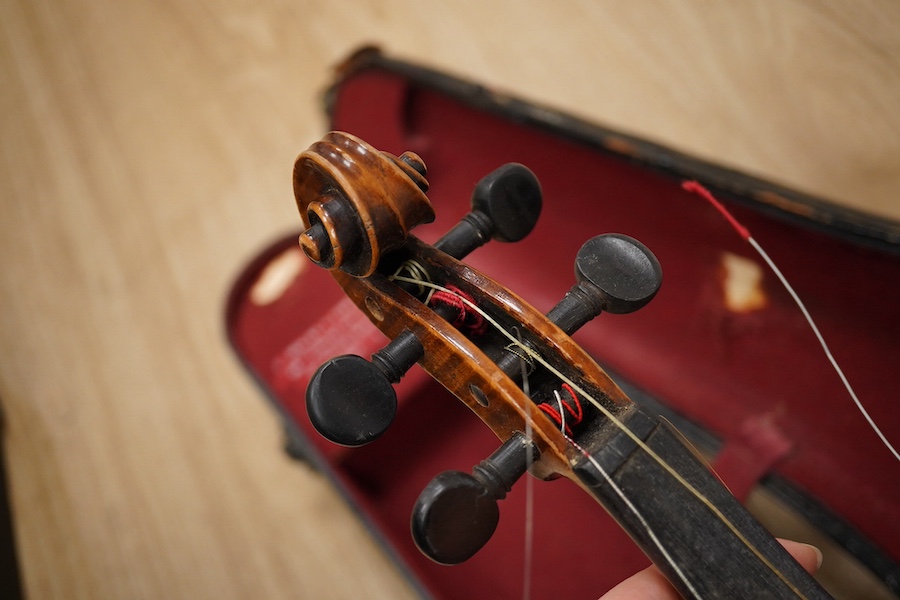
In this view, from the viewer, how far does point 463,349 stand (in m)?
0.61

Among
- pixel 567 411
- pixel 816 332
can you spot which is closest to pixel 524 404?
pixel 567 411

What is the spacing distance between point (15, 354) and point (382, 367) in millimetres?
1410

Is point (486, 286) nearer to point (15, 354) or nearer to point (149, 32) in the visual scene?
point (15, 354)

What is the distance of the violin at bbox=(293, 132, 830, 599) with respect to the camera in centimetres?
55

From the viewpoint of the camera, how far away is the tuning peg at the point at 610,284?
24.3 inches

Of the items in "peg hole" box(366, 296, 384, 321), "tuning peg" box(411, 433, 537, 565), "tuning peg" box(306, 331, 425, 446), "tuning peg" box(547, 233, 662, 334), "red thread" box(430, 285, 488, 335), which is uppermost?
Result: "tuning peg" box(547, 233, 662, 334)

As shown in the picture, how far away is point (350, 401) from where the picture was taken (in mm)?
556

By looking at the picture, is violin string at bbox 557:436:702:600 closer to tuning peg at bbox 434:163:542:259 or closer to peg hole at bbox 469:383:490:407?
peg hole at bbox 469:383:490:407

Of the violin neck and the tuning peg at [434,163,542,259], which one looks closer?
the violin neck

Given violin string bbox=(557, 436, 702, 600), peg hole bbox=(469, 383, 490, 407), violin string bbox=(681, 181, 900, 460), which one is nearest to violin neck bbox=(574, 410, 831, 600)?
violin string bbox=(557, 436, 702, 600)

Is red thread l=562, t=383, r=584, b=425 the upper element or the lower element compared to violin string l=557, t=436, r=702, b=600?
upper

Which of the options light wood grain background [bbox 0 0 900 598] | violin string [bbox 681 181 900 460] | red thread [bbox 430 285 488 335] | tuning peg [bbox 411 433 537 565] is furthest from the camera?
light wood grain background [bbox 0 0 900 598]

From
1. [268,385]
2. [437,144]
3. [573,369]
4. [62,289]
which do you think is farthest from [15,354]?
[573,369]

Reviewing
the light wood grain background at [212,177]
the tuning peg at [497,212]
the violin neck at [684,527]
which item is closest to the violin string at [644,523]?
the violin neck at [684,527]
